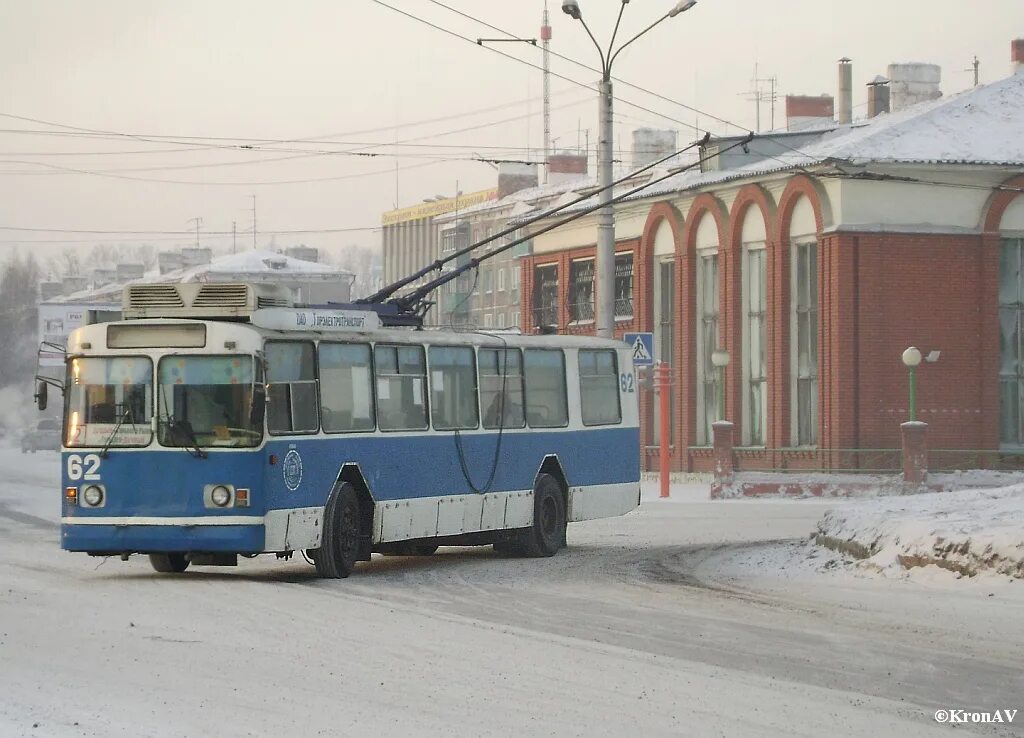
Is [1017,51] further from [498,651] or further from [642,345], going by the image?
[498,651]

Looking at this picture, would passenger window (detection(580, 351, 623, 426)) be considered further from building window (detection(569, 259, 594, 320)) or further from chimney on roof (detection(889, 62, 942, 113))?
chimney on roof (detection(889, 62, 942, 113))

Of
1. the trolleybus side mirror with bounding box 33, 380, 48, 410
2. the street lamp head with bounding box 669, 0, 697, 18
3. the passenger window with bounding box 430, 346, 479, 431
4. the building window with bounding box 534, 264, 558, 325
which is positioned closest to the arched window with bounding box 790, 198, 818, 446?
the building window with bounding box 534, 264, 558, 325

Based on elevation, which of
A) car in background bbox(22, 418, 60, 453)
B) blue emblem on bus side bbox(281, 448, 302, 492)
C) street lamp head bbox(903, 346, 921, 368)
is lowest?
car in background bbox(22, 418, 60, 453)

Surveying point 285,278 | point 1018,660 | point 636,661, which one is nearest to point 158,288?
point 636,661

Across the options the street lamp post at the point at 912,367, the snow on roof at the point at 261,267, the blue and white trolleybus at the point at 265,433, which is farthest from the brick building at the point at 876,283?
the snow on roof at the point at 261,267

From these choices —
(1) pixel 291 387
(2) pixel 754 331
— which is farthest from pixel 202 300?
(2) pixel 754 331

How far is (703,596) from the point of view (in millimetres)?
17391

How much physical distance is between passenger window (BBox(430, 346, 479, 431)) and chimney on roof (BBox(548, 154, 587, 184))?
7303 cm

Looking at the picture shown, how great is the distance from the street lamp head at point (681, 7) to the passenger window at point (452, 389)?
11811 mm

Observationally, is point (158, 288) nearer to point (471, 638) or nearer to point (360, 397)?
point (360, 397)

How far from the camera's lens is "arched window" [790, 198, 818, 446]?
48.1 metres

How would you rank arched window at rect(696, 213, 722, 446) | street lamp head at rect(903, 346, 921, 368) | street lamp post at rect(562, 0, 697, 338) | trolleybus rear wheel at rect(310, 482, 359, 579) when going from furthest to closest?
arched window at rect(696, 213, 722, 446), street lamp head at rect(903, 346, 921, 368), street lamp post at rect(562, 0, 697, 338), trolleybus rear wheel at rect(310, 482, 359, 579)

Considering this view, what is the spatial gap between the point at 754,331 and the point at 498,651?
38.7 m

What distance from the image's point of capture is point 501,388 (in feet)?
74.2
